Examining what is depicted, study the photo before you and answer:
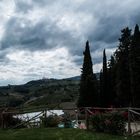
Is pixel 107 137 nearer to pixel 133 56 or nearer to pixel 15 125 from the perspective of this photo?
pixel 15 125

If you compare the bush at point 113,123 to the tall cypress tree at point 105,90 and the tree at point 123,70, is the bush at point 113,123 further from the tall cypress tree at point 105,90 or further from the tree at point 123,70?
the tall cypress tree at point 105,90

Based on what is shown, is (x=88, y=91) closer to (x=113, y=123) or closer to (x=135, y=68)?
(x=135, y=68)

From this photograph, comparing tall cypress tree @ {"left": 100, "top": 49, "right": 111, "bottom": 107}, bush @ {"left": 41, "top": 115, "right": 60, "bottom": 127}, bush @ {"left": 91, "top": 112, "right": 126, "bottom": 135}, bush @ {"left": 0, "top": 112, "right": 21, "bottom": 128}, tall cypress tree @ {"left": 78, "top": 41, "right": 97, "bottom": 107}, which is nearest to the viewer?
bush @ {"left": 91, "top": 112, "right": 126, "bottom": 135}

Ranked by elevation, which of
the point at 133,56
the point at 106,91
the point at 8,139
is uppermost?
the point at 133,56

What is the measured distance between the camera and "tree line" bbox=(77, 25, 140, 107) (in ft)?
153

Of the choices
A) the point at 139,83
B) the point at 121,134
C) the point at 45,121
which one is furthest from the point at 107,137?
the point at 139,83

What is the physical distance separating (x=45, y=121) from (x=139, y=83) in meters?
27.4

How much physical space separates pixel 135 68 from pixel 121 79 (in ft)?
10.0

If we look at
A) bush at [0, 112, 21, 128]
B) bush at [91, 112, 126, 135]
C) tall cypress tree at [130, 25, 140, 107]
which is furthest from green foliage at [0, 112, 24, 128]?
tall cypress tree at [130, 25, 140, 107]

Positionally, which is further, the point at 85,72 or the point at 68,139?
the point at 85,72

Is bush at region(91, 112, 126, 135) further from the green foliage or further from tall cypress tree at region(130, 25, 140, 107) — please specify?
tall cypress tree at region(130, 25, 140, 107)

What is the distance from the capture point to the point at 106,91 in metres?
61.0

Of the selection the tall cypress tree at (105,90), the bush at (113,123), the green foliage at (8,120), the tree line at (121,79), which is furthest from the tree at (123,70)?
the bush at (113,123)

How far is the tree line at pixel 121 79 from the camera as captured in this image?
46500 millimetres
